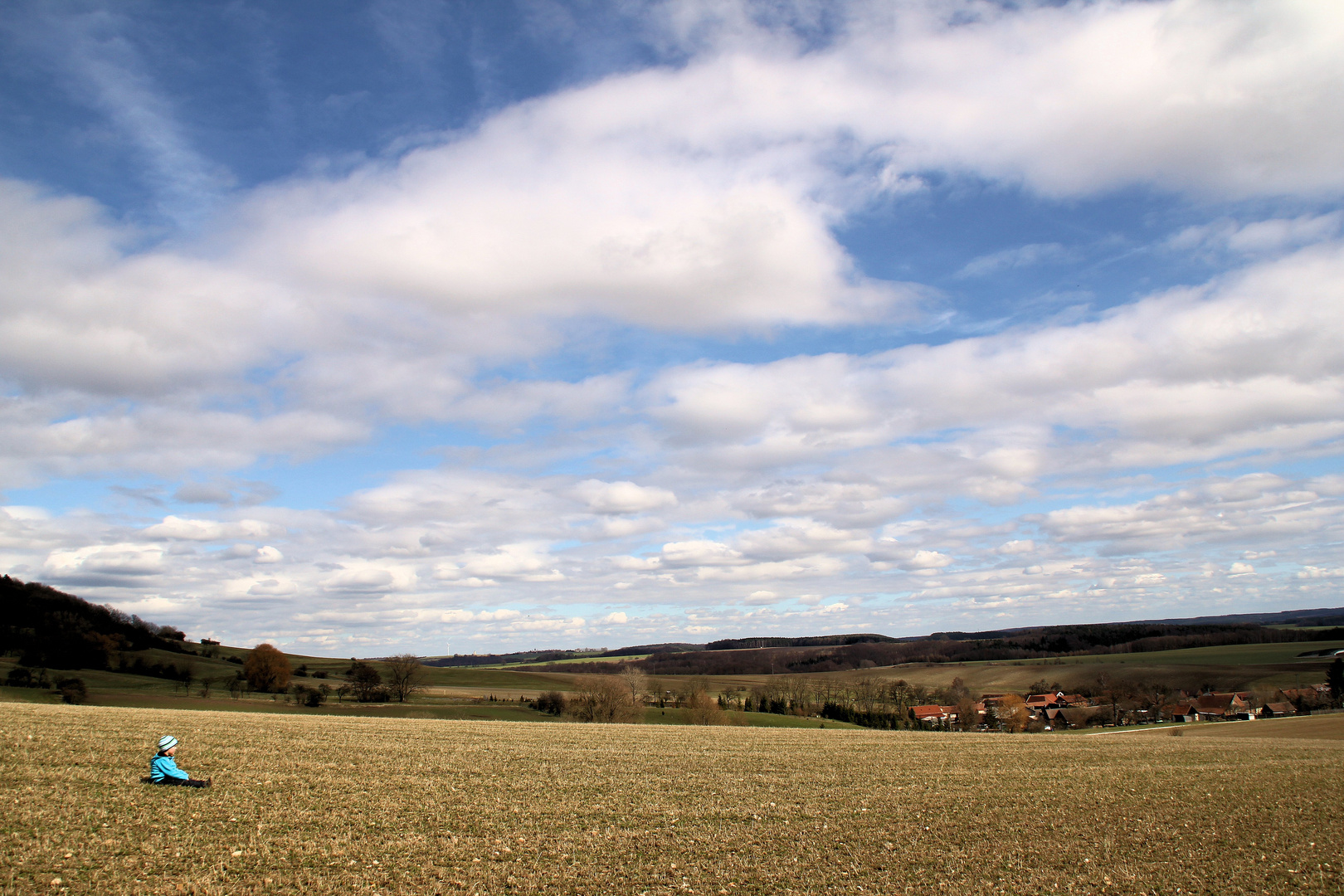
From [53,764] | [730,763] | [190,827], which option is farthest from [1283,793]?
[53,764]

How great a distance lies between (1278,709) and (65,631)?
184 metres

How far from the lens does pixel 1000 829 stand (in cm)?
1708

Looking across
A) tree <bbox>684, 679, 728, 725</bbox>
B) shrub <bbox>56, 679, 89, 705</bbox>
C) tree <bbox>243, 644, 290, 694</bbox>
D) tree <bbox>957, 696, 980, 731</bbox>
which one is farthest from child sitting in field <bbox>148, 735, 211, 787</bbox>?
tree <bbox>957, 696, 980, 731</bbox>

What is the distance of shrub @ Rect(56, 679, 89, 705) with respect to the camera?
204 ft

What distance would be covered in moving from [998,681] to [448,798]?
179 meters

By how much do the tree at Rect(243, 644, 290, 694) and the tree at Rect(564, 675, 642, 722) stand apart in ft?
173

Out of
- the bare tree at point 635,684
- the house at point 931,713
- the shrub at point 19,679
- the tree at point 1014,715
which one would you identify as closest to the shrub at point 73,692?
the shrub at point 19,679

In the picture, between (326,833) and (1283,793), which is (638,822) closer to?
(326,833)

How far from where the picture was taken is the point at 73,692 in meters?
63.2

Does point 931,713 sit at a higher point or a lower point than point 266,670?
lower

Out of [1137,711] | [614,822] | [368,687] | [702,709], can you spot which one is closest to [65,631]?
[368,687]

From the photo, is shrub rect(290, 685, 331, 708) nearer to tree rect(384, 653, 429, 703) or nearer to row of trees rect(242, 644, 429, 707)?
row of trees rect(242, 644, 429, 707)

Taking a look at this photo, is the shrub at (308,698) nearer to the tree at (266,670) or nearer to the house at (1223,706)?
the tree at (266,670)

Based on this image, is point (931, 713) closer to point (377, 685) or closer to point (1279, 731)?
point (1279, 731)
